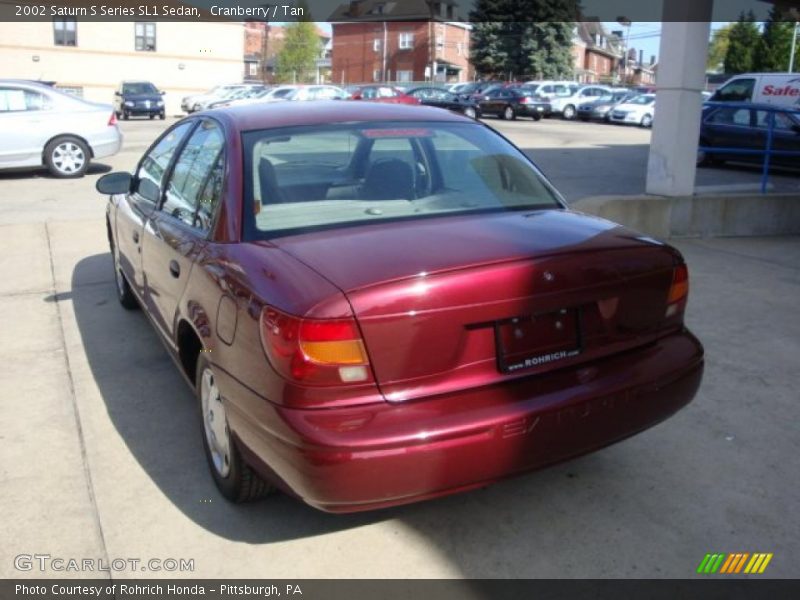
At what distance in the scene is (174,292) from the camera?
377 centimetres

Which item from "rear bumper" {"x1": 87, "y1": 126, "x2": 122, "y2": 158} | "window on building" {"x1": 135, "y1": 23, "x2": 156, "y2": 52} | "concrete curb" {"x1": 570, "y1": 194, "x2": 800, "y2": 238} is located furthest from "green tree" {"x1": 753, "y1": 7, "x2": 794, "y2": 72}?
"rear bumper" {"x1": 87, "y1": 126, "x2": 122, "y2": 158}

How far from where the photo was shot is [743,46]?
63.3 m

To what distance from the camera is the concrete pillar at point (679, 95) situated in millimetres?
8367

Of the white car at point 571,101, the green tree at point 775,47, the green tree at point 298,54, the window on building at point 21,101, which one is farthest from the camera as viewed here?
the green tree at point 298,54

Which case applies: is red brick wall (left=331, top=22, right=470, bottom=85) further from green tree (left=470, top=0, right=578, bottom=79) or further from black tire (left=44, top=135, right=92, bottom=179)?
black tire (left=44, top=135, right=92, bottom=179)

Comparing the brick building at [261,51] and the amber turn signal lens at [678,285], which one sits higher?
the brick building at [261,51]

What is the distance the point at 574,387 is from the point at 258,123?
189cm

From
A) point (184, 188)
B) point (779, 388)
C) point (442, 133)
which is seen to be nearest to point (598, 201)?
point (779, 388)

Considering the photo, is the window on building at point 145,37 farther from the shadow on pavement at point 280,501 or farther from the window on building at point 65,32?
the shadow on pavement at point 280,501

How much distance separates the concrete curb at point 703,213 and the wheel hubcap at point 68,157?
30.1ft

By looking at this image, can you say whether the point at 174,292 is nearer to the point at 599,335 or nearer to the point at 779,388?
the point at 599,335

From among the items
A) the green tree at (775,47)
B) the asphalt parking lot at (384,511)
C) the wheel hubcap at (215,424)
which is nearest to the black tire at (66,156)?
the asphalt parking lot at (384,511)

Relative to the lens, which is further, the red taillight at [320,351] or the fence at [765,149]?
the fence at [765,149]

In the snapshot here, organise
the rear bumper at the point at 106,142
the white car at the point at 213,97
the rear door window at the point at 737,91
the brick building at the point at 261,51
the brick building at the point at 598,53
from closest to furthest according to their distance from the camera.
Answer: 1. the rear bumper at the point at 106,142
2. the rear door window at the point at 737,91
3. the white car at the point at 213,97
4. the brick building at the point at 261,51
5. the brick building at the point at 598,53
